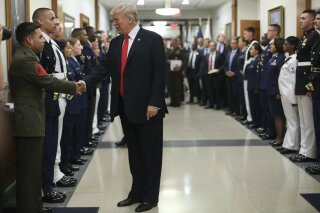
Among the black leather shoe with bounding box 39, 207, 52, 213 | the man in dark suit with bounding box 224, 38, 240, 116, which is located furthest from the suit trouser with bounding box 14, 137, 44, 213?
the man in dark suit with bounding box 224, 38, 240, 116

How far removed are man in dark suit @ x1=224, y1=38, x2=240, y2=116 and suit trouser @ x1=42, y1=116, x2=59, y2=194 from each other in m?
5.40

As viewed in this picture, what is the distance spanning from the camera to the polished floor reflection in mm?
3529

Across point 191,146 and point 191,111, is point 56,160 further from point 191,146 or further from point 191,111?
point 191,111

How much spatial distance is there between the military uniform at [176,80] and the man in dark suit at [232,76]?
5.10ft

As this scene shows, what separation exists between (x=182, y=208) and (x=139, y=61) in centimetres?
121

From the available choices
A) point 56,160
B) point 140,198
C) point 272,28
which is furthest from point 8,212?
point 272,28

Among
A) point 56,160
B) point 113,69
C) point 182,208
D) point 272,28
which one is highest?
point 272,28

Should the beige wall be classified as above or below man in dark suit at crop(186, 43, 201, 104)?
above

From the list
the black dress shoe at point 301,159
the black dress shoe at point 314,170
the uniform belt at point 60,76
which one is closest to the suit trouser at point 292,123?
the black dress shoe at point 301,159

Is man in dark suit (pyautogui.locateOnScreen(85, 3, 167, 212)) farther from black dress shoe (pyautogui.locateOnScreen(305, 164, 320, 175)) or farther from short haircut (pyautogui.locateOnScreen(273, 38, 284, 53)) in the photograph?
short haircut (pyautogui.locateOnScreen(273, 38, 284, 53))

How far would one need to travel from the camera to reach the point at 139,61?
3240mm

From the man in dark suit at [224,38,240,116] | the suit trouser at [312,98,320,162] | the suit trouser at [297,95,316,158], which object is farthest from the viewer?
the man in dark suit at [224,38,240,116]

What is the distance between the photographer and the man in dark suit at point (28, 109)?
2.90 meters

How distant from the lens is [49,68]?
3.57 metres
